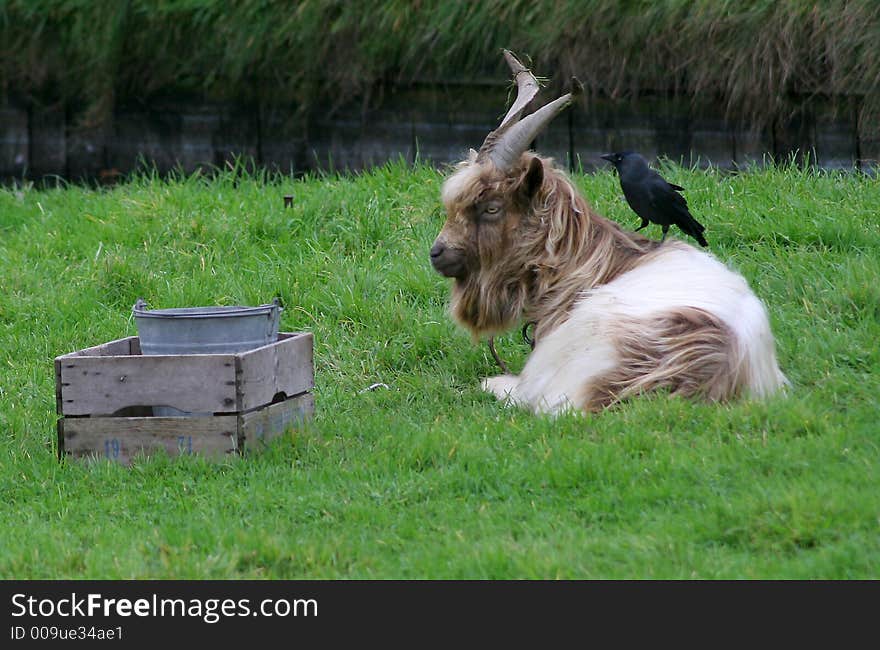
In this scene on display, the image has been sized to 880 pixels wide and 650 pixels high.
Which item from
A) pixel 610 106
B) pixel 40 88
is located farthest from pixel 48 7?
pixel 610 106

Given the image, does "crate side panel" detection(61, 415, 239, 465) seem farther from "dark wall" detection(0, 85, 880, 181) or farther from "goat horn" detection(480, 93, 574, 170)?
"dark wall" detection(0, 85, 880, 181)

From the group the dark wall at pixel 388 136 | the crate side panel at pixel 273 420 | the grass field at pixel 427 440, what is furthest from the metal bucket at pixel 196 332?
the dark wall at pixel 388 136

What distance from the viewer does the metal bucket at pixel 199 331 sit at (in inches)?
207

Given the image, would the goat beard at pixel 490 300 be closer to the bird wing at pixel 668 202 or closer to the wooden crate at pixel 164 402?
the bird wing at pixel 668 202

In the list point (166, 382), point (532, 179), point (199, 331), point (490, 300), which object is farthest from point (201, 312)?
point (532, 179)

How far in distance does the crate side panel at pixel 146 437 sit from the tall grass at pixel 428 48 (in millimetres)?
5267

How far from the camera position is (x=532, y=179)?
6.04 m

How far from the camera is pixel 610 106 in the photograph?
9500 mm

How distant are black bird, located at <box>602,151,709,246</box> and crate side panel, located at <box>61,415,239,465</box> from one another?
2427 millimetres

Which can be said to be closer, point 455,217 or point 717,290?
point 717,290

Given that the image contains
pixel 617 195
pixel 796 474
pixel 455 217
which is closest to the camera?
pixel 796 474

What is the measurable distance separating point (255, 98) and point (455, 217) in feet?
16.0

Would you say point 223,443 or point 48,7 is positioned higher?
point 48,7

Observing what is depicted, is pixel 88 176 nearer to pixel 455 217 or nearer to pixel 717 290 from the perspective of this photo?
pixel 455 217
